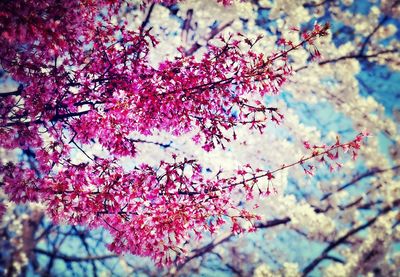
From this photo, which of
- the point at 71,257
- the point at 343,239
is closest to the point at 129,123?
the point at 343,239

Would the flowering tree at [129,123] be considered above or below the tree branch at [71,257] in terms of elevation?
below

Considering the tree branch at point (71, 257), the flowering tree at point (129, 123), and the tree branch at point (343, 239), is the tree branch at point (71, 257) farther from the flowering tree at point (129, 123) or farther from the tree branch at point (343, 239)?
the flowering tree at point (129, 123)

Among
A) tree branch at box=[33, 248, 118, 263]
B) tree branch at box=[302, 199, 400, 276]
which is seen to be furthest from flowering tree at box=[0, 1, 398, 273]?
tree branch at box=[33, 248, 118, 263]

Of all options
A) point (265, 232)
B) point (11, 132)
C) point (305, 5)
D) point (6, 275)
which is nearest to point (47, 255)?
point (6, 275)

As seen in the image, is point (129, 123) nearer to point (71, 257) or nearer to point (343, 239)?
point (343, 239)

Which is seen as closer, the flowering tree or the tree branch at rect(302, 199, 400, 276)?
the flowering tree

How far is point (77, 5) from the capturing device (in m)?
3.54

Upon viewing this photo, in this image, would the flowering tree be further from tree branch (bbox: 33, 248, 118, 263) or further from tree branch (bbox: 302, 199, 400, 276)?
tree branch (bbox: 33, 248, 118, 263)

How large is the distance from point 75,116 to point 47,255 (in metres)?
9.57

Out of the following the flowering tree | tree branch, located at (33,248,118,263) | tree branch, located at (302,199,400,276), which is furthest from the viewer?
tree branch, located at (33,248,118,263)

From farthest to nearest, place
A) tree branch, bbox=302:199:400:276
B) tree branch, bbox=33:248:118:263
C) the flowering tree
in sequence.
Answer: tree branch, bbox=33:248:118:263, tree branch, bbox=302:199:400:276, the flowering tree

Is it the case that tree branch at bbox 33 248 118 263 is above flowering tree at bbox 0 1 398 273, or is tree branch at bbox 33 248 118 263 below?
above

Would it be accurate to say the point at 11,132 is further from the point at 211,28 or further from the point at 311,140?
the point at 311,140

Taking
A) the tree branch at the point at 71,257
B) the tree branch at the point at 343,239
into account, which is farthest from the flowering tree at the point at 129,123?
the tree branch at the point at 71,257
